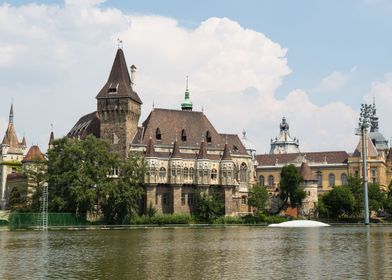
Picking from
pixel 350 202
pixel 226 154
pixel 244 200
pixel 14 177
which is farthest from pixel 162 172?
pixel 14 177

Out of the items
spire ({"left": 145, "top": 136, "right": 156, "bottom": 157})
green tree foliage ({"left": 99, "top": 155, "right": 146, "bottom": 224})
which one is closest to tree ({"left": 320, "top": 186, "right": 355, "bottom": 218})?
spire ({"left": 145, "top": 136, "right": 156, "bottom": 157})

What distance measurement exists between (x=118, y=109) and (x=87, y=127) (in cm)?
1021

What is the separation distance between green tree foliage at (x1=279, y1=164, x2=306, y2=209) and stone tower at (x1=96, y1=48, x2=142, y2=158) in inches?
1055

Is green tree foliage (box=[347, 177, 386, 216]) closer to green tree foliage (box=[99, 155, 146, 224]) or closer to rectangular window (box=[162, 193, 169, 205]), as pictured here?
rectangular window (box=[162, 193, 169, 205])

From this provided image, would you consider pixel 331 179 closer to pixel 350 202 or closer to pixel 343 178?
pixel 343 178

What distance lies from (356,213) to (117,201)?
4299 cm

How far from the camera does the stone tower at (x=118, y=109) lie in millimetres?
104375

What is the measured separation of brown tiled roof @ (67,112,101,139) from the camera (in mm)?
110181

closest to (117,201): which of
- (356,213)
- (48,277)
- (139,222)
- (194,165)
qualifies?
(139,222)

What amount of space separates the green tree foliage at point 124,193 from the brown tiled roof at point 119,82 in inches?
539

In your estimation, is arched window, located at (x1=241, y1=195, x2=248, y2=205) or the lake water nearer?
the lake water

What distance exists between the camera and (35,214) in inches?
3265

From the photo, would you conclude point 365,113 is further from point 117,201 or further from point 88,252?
point 88,252

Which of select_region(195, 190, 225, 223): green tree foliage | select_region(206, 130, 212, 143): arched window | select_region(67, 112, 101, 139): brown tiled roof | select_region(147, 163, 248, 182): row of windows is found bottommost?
select_region(195, 190, 225, 223): green tree foliage
